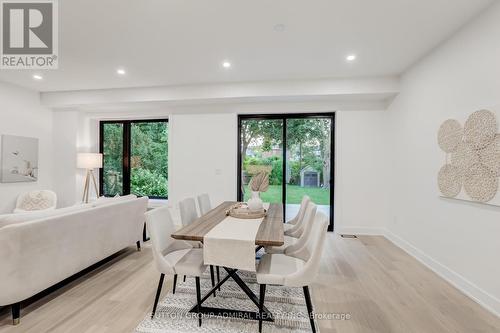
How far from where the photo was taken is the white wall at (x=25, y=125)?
14.1 ft

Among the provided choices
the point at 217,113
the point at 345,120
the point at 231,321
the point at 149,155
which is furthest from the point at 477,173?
the point at 149,155

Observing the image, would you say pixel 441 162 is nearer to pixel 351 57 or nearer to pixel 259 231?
pixel 351 57

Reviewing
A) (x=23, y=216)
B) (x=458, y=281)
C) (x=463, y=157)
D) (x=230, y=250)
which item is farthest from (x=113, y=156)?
(x=458, y=281)

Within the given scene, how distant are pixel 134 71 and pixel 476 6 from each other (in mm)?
4236

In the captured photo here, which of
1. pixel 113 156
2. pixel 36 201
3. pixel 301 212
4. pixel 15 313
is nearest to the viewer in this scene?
pixel 15 313

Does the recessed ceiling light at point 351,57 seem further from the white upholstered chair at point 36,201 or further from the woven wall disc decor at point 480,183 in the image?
the white upholstered chair at point 36,201

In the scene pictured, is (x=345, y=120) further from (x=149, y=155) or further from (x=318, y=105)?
(x=149, y=155)

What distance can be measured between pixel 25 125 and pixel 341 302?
244 inches

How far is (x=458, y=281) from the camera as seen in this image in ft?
8.27

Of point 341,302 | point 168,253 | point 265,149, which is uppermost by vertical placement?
point 265,149

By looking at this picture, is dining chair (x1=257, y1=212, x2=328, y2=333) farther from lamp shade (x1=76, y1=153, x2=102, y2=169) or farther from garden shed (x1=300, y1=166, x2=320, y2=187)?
lamp shade (x1=76, y1=153, x2=102, y2=169)

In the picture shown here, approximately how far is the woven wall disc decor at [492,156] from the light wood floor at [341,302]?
130cm

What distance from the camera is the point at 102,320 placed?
6.42ft

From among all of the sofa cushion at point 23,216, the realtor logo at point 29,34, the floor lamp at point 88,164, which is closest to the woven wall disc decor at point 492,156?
the sofa cushion at point 23,216
